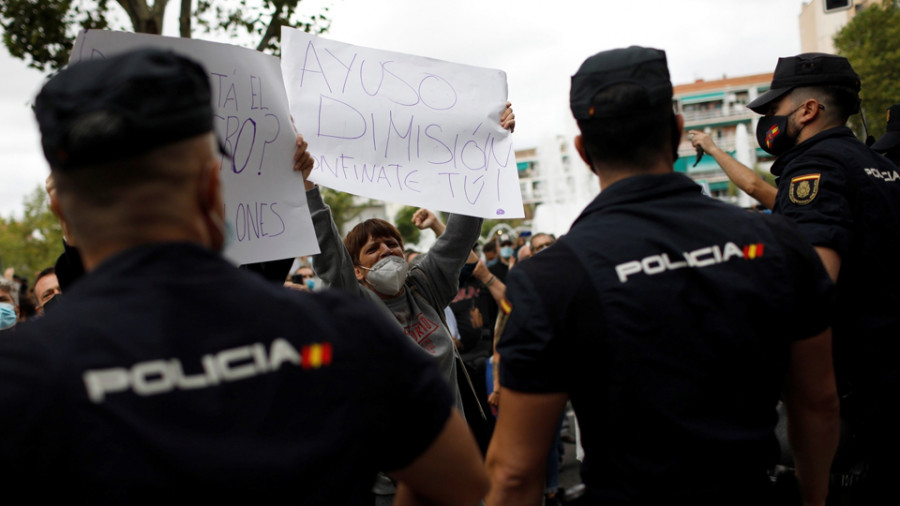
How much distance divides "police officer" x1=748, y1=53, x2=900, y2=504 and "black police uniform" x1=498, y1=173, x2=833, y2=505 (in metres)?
1.05

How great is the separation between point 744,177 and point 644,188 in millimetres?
1659

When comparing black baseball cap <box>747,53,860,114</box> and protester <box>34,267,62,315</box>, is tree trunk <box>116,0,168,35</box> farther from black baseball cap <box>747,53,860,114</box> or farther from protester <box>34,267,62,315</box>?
black baseball cap <box>747,53,860,114</box>

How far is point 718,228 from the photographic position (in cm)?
200

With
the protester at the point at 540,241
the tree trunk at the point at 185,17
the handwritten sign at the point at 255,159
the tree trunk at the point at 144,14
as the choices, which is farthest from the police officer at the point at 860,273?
the tree trunk at the point at 185,17

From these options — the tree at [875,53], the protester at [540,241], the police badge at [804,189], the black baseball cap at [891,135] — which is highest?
the tree at [875,53]

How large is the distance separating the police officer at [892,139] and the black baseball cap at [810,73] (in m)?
1.27

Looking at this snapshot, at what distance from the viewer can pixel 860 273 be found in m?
2.95

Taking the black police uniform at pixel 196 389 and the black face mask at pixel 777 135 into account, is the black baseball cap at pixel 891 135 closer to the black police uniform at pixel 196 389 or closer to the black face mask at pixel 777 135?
the black face mask at pixel 777 135

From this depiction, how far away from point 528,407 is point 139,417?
1.03 metres

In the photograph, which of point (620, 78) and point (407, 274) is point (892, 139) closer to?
Result: point (407, 274)

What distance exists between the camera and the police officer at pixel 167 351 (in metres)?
1.15

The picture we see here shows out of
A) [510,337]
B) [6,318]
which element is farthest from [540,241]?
[510,337]

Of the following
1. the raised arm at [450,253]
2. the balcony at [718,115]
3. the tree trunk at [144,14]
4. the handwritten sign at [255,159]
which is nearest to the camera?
the handwritten sign at [255,159]

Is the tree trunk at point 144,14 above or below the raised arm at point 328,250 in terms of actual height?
above
